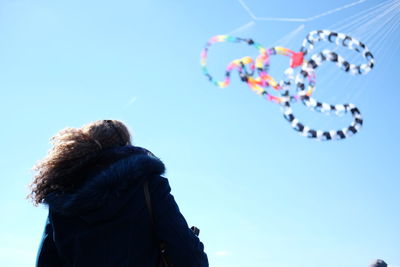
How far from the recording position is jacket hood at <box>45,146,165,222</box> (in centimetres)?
352

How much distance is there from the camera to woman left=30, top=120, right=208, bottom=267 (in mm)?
3549

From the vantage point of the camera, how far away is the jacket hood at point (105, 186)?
11.5ft

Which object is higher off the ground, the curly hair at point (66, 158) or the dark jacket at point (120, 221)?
the curly hair at point (66, 158)

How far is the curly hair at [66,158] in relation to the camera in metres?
3.68

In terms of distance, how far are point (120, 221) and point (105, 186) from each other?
30 cm

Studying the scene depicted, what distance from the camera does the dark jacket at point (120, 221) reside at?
3.54 metres

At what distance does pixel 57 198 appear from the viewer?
3.60 metres

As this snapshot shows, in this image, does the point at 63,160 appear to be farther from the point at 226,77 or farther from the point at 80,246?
the point at 226,77

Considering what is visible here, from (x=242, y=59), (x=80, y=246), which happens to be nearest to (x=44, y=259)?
(x=80, y=246)

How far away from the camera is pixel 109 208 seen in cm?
355

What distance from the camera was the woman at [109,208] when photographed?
11.6ft

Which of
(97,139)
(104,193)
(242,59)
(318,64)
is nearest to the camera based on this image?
(104,193)

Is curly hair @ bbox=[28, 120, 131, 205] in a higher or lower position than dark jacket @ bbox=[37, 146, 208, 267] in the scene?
higher

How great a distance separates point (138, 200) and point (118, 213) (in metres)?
0.19
